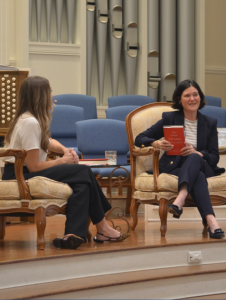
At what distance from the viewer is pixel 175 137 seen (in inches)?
118

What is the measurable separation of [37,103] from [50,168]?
1.24 feet

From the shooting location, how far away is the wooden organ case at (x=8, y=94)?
3814mm

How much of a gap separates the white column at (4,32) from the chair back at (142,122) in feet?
9.23

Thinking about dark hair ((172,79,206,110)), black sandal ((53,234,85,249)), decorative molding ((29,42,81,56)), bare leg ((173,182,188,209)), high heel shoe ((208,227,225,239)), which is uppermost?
decorative molding ((29,42,81,56))

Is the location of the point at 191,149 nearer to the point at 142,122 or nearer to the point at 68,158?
the point at 142,122

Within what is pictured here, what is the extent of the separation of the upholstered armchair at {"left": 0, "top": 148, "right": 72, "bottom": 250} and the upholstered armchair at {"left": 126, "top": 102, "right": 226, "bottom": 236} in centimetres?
69

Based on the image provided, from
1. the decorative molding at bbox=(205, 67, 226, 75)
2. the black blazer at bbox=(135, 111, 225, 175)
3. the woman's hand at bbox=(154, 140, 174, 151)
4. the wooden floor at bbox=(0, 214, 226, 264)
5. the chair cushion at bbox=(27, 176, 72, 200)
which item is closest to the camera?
the wooden floor at bbox=(0, 214, 226, 264)

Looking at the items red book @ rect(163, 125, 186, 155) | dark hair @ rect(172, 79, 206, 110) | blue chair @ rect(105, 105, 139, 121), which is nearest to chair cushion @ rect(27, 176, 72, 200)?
red book @ rect(163, 125, 186, 155)

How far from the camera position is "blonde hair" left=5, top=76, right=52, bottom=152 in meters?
2.67

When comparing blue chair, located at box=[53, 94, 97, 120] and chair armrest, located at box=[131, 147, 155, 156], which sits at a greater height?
blue chair, located at box=[53, 94, 97, 120]

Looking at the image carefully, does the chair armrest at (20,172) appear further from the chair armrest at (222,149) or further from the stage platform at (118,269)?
the chair armrest at (222,149)

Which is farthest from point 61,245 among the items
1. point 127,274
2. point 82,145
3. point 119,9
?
point 119,9

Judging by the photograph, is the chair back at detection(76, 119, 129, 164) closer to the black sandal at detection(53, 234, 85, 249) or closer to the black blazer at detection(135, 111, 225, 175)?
the black blazer at detection(135, 111, 225, 175)

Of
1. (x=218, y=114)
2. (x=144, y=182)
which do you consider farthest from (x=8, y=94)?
(x=218, y=114)
